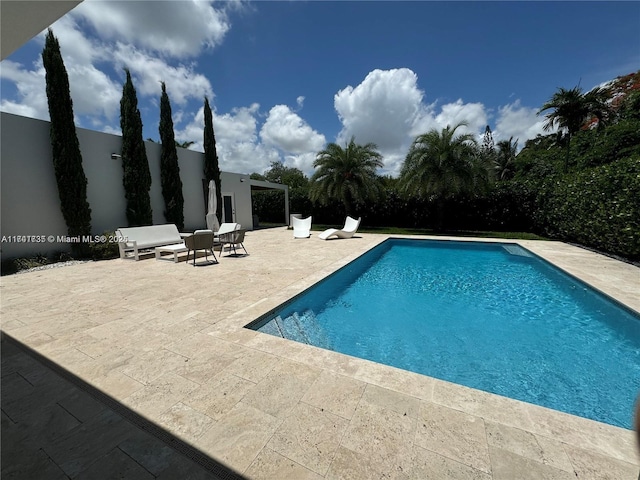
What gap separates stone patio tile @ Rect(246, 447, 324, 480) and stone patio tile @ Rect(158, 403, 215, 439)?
0.55 m

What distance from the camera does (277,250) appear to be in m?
10.3

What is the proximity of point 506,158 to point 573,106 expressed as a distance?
17.5 m

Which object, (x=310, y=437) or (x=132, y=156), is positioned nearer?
(x=310, y=437)

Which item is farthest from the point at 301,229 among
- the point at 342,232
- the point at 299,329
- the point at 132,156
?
the point at 299,329

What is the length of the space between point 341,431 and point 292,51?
550 inches

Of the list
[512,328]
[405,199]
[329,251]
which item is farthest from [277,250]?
[405,199]

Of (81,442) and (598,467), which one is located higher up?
(598,467)

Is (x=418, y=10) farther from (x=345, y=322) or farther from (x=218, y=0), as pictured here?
(x=345, y=322)

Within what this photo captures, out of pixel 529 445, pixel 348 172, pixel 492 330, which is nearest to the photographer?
pixel 529 445

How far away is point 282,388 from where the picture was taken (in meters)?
2.43

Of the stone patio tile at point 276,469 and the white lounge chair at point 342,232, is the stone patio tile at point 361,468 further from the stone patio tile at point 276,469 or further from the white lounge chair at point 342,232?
the white lounge chair at point 342,232

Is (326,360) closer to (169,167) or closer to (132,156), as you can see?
(132,156)

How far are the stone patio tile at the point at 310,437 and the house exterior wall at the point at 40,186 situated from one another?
1096cm

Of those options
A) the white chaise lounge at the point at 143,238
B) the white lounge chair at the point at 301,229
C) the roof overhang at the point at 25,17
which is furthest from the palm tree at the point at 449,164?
the roof overhang at the point at 25,17
